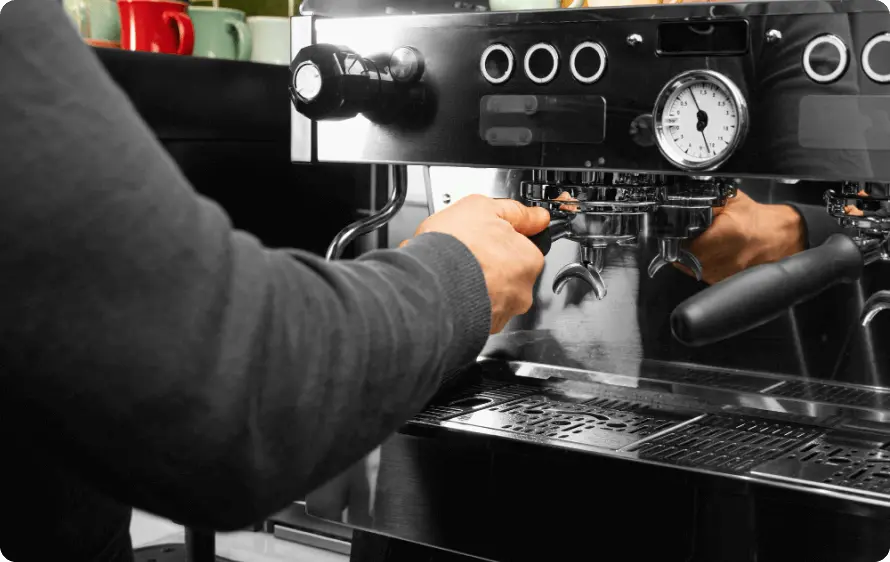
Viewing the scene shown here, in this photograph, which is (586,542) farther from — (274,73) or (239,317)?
(274,73)

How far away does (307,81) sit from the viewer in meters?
0.86

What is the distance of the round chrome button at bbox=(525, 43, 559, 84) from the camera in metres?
0.81

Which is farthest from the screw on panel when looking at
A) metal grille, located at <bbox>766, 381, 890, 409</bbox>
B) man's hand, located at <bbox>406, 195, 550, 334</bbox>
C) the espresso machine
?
metal grille, located at <bbox>766, 381, 890, 409</bbox>

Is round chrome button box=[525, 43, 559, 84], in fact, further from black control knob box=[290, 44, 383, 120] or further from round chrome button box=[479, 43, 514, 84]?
black control knob box=[290, 44, 383, 120]

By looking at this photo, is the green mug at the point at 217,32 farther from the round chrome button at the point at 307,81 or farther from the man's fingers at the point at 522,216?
the man's fingers at the point at 522,216

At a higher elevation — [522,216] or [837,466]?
[522,216]

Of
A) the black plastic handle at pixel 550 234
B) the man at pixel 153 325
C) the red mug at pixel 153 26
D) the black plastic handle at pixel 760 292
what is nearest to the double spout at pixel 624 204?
the black plastic handle at pixel 550 234

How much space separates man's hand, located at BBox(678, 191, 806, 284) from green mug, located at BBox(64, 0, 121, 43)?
0.76 m

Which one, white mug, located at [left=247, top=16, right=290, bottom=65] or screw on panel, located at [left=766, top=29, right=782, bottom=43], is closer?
screw on panel, located at [left=766, top=29, right=782, bottom=43]

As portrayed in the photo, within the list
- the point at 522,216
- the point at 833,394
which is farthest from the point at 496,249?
the point at 833,394

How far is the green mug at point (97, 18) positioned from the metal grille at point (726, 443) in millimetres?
833

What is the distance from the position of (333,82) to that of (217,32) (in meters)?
0.49

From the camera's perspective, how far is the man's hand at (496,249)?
2.16 ft

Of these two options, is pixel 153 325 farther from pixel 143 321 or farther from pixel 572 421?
pixel 572 421
